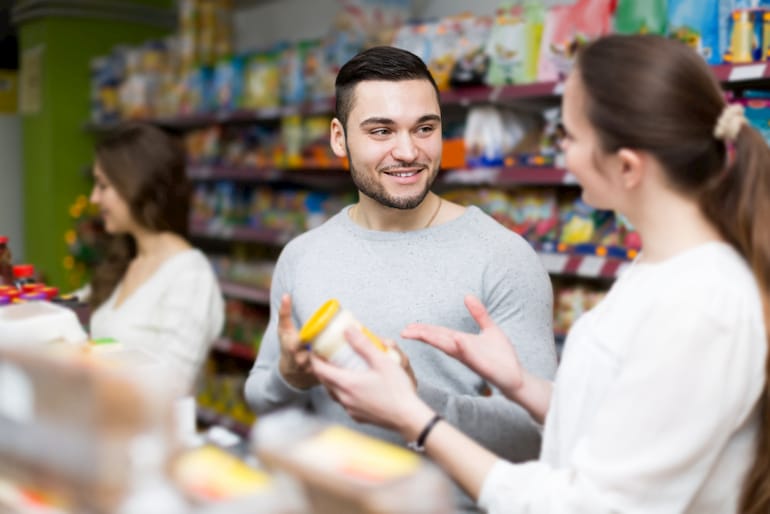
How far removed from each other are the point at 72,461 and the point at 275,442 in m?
0.19

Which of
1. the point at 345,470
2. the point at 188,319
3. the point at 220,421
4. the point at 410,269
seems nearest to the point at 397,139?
the point at 410,269

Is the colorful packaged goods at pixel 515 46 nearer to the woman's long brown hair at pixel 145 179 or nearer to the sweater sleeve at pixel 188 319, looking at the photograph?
the woman's long brown hair at pixel 145 179

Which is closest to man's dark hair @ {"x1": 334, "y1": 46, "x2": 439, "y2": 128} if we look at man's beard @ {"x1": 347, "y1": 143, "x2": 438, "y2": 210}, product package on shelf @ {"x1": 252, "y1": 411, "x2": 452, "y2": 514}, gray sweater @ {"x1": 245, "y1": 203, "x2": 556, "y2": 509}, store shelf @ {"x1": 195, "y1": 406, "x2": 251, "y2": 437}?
man's beard @ {"x1": 347, "y1": 143, "x2": 438, "y2": 210}

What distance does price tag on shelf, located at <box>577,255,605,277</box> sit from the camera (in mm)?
3189

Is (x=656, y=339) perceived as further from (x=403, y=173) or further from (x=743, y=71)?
(x=743, y=71)

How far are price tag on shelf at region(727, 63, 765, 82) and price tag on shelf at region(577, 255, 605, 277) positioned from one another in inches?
32.9

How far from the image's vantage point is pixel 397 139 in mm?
1878

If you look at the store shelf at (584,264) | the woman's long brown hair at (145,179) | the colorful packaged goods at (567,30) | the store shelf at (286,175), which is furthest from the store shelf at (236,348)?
the colorful packaged goods at (567,30)

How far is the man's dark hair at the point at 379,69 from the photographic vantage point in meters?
1.89

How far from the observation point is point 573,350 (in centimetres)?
133

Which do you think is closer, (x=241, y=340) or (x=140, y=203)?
(x=140, y=203)

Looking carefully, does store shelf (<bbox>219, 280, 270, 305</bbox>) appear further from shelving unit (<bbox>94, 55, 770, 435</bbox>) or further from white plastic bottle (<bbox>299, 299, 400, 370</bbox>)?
white plastic bottle (<bbox>299, 299, 400, 370</bbox>)

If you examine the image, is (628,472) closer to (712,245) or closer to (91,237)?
(712,245)

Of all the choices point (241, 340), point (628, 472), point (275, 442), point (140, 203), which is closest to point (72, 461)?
A: point (275, 442)
